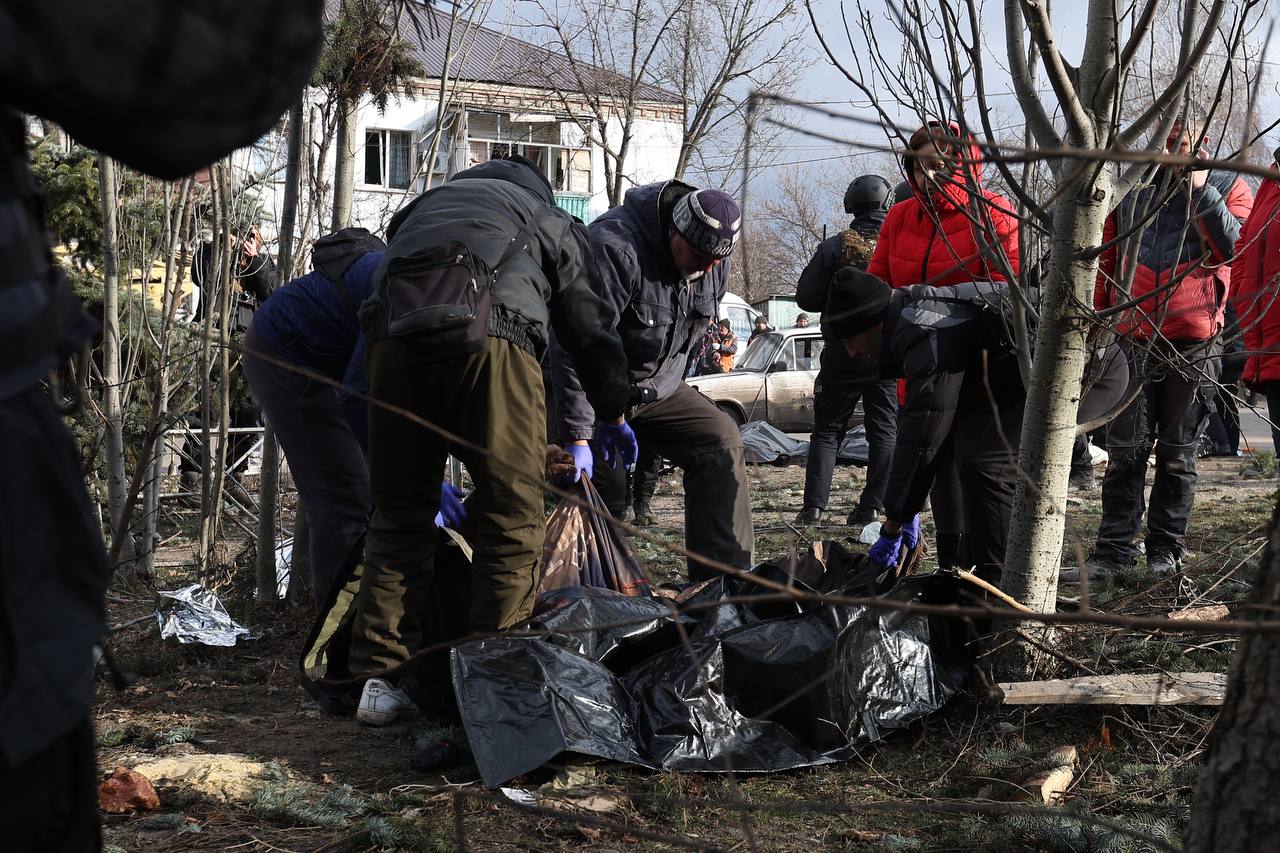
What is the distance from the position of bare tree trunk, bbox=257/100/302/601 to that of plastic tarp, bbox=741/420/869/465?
5619 millimetres

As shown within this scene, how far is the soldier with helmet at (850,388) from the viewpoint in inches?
237

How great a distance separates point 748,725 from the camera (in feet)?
9.47

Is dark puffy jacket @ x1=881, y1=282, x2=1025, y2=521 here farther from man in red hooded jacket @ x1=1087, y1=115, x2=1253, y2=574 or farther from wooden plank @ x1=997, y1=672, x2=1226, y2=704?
wooden plank @ x1=997, y1=672, x2=1226, y2=704

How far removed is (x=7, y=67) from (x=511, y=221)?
2243 millimetres

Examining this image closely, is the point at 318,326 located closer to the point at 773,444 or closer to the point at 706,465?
the point at 706,465

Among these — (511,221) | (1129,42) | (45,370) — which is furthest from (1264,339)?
(45,370)

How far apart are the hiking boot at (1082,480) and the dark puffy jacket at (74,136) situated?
7525 mm

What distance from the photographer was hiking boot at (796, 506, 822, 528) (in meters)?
6.35

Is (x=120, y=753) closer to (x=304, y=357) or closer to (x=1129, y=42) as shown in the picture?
(x=304, y=357)

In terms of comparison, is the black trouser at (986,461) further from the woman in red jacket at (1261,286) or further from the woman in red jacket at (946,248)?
the woman in red jacket at (1261,286)

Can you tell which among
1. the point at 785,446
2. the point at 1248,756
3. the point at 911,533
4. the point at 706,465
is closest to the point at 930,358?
the point at 911,533

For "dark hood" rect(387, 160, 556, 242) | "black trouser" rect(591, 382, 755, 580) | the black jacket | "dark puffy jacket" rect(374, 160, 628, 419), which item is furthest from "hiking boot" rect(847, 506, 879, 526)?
"dark hood" rect(387, 160, 556, 242)

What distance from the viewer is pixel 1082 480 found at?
786 cm

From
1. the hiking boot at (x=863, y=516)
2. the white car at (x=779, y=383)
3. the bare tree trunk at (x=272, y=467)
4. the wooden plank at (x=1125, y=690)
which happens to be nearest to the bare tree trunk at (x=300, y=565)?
the bare tree trunk at (x=272, y=467)
